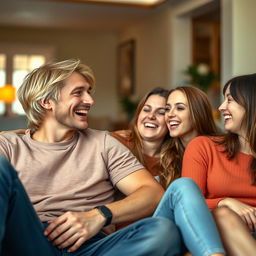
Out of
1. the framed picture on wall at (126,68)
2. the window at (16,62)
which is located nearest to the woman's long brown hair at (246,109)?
the framed picture on wall at (126,68)

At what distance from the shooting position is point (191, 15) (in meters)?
6.70

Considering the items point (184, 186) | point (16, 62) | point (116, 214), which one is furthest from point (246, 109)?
point (16, 62)

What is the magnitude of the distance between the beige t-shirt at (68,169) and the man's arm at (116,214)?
63 millimetres

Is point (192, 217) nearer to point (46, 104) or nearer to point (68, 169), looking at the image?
point (68, 169)

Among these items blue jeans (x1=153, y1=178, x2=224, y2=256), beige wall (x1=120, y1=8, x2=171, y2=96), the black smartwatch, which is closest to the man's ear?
the black smartwatch

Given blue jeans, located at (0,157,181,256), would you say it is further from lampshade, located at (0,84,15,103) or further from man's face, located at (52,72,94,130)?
lampshade, located at (0,84,15,103)

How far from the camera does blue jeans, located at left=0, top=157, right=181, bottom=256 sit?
148 centimetres

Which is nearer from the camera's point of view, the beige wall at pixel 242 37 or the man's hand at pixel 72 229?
the man's hand at pixel 72 229

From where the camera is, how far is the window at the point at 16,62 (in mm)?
9234

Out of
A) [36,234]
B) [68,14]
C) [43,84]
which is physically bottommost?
[36,234]

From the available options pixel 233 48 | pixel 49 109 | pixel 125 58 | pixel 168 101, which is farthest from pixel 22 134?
pixel 125 58

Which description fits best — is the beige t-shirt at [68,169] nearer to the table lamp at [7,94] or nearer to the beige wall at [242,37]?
the beige wall at [242,37]

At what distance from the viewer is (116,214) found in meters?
1.70

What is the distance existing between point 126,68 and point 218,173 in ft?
23.4
